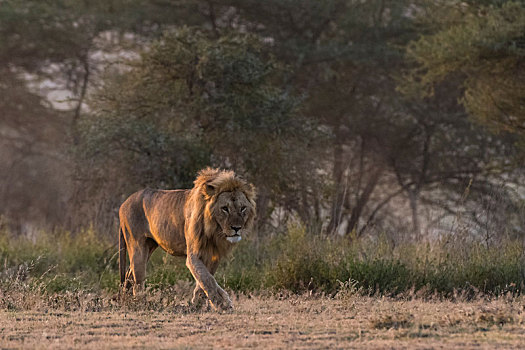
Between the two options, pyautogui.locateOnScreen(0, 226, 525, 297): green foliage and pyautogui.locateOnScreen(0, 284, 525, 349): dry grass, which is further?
pyautogui.locateOnScreen(0, 226, 525, 297): green foliage

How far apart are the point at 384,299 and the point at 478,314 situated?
5.80 feet

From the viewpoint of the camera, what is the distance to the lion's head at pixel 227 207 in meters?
7.22

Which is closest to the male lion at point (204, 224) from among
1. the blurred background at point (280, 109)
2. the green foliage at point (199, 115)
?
the blurred background at point (280, 109)

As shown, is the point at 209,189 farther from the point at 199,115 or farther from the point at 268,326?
the point at 199,115

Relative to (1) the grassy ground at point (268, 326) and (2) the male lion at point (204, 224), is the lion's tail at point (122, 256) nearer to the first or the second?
(2) the male lion at point (204, 224)

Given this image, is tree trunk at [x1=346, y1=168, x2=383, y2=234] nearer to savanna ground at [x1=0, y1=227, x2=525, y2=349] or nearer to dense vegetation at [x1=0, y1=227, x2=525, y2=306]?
savanna ground at [x1=0, y1=227, x2=525, y2=349]

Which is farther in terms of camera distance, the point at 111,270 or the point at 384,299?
the point at 111,270

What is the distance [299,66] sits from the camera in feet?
73.6

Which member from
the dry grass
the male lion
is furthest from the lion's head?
the dry grass

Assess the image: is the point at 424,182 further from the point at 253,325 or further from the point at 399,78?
the point at 253,325

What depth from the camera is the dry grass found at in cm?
555

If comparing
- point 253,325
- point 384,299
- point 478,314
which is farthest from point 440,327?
point 384,299

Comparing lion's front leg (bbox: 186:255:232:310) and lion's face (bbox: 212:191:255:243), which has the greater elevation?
lion's face (bbox: 212:191:255:243)

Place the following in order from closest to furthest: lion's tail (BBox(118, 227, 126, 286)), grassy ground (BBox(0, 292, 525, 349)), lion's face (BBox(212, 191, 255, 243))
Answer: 1. grassy ground (BBox(0, 292, 525, 349))
2. lion's face (BBox(212, 191, 255, 243))
3. lion's tail (BBox(118, 227, 126, 286))
